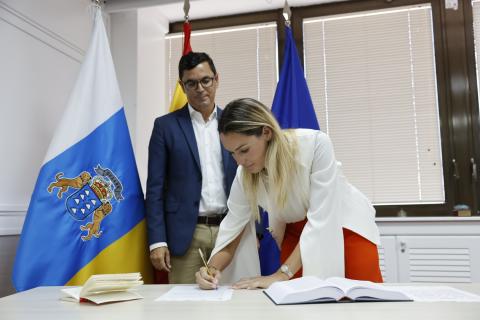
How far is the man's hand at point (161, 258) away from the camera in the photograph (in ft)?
5.85

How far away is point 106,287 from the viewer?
3.87 feet

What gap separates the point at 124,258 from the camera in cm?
192

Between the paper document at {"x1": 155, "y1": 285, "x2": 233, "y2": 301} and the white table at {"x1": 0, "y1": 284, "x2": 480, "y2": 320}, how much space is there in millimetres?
38

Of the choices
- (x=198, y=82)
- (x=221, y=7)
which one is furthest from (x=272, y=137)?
(x=221, y=7)

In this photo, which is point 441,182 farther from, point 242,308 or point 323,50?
point 242,308

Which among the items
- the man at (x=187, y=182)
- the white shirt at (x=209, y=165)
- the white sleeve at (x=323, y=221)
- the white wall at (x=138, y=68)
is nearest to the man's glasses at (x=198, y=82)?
the man at (x=187, y=182)

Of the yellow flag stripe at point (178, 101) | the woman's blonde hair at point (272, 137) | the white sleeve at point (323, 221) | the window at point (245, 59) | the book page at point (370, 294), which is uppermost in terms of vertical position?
the window at point (245, 59)

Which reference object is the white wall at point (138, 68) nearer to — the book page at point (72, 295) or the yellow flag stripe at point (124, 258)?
the yellow flag stripe at point (124, 258)

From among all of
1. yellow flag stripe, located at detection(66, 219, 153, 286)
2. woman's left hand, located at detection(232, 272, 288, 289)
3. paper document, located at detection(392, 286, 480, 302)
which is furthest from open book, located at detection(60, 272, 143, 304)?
paper document, located at detection(392, 286, 480, 302)

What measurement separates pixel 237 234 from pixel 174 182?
45cm

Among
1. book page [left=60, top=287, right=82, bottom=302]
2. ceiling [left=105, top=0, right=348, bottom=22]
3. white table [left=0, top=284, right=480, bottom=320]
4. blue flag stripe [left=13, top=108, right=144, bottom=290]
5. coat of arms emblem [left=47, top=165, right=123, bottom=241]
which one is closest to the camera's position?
white table [left=0, top=284, right=480, bottom=320]

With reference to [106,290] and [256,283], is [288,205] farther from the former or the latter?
[106,290]

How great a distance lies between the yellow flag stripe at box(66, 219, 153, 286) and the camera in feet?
6.14

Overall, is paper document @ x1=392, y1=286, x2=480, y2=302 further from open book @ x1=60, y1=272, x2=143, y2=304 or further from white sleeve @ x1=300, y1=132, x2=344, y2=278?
open book @ x1=60, y1=272, x2=143, y2=304
